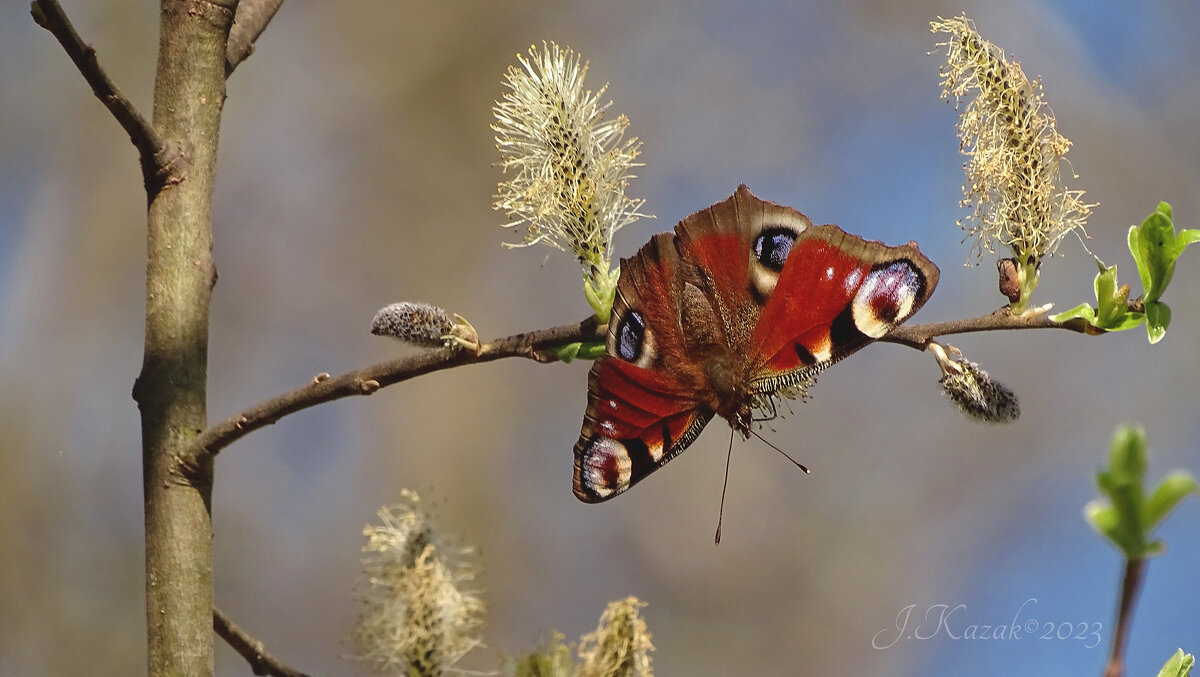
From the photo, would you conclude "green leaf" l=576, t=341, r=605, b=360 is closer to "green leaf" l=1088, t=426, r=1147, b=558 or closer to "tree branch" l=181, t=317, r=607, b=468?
"tree branch" l=181, t=317, r=607, b=468

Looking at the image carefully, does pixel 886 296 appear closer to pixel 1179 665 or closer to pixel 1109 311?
pixel 1109 311

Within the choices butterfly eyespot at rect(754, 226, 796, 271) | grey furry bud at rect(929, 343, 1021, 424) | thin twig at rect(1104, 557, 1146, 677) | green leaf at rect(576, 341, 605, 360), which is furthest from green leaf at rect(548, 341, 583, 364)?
thin twig at rect(1104, 557, 1146, 677)

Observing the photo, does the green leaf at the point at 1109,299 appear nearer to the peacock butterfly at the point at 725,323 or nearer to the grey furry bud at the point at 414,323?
the peacock butterfly at the point at 725,323

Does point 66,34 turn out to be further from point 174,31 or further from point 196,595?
point 196,595

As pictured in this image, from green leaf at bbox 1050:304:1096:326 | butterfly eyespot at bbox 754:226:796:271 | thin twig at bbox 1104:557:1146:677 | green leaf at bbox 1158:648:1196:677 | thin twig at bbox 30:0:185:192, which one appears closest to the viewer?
thin twig at bbox 1104:557:1146:677

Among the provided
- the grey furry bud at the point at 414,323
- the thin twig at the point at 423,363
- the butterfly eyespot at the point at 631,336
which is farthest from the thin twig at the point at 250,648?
the butterfly eyespot at the point at 631,336

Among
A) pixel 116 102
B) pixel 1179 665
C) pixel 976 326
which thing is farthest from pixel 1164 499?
pixel 116 102
